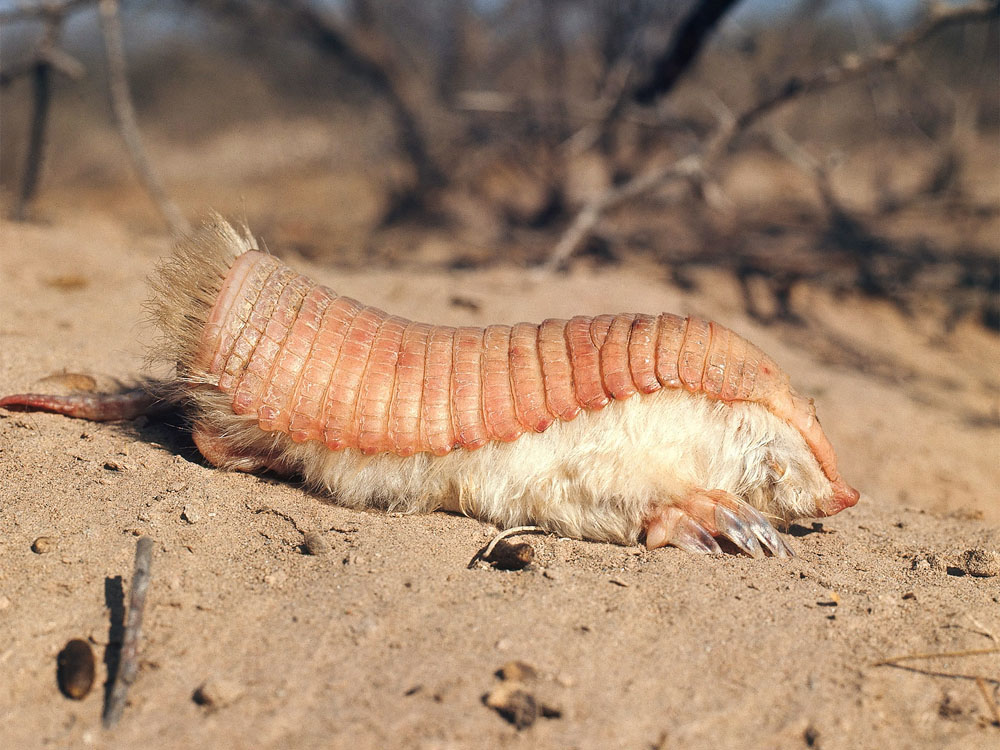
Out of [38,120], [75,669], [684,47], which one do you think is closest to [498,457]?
[75,669]

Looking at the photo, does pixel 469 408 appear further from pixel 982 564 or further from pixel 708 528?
pixel 982 564

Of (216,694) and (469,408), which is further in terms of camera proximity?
(469,408)

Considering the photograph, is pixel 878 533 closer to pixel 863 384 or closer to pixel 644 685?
pixel 644 685

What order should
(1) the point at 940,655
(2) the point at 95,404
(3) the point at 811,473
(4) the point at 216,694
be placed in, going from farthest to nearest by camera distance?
(2) the point at 95,404 < (3) the point at 811,473 < (1) the point at 940,655 < (4) the point at 216,694

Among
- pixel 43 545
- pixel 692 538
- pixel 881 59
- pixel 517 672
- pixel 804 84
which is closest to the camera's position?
pixel 517 672

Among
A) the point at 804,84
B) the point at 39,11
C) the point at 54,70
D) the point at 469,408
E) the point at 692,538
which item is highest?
the point at 804,84

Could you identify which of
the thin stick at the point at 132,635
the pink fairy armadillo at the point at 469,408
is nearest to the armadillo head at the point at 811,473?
the pink fairy armadillo at the point at 469,408

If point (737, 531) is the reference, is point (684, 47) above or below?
above
